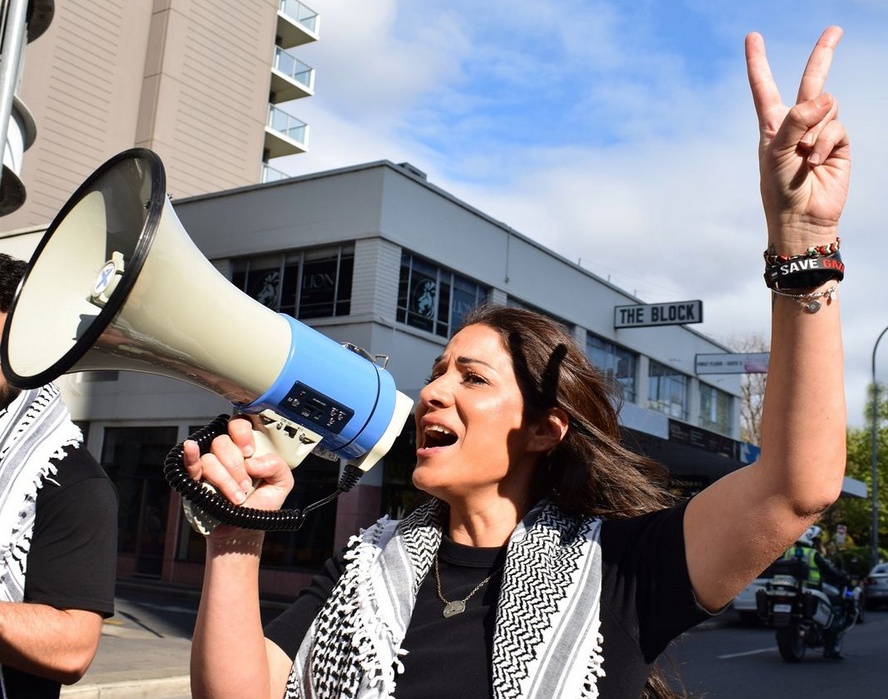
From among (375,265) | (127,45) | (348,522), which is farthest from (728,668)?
(127,45)

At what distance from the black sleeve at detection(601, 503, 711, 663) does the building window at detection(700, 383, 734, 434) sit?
29599 millimetres

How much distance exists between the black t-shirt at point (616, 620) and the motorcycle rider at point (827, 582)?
33.9 ft

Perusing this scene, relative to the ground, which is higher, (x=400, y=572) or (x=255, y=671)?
(x=400, y=572)

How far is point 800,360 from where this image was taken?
4.99ft

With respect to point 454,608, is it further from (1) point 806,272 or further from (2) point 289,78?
(2) point 289,78

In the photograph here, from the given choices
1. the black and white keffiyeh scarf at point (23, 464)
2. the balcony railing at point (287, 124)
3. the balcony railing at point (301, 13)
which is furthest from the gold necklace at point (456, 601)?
the balcony railing at point (301, 13)

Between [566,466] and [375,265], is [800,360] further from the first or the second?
[375,265]

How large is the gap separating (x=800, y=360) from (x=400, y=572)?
950 millimetres

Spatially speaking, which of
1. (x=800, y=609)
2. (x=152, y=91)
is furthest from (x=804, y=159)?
(x=152, y=91)

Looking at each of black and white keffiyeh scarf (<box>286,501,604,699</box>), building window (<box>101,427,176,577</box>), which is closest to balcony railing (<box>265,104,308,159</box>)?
building window (<box>101,427,176,577</box>)

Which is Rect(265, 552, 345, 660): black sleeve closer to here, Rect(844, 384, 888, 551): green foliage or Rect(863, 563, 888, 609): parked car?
Rect(863, 563, 888, 609): parked car

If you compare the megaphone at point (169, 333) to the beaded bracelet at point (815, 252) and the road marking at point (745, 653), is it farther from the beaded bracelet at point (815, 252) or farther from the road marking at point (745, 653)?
the road marking at point (745, 653)

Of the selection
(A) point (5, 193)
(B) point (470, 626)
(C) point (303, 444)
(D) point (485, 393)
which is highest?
(A) point (5, 193)

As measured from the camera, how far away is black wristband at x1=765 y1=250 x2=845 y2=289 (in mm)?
1500
